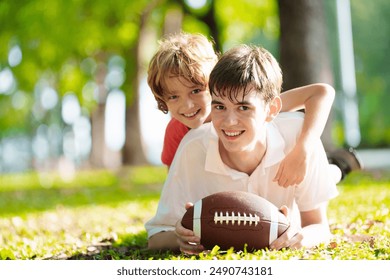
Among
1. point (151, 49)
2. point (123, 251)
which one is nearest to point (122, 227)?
point (123, 251)

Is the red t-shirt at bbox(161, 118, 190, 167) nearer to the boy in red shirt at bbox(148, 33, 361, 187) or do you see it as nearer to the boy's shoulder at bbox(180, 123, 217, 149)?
the boy in red shirt at bbox(148, 33, 361, 187)

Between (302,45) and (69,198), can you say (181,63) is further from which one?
(302,45)

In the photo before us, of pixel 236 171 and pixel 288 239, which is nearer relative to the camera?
pixel 288 239

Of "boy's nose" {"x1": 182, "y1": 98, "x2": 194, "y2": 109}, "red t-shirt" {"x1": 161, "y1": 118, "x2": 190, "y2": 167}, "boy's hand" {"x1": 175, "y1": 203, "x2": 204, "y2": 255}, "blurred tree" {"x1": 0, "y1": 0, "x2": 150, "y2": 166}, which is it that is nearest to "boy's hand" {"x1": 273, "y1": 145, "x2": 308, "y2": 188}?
"boy's hand" {"x1": 175, "y1": 203, "x2": 204, "y2": 255}

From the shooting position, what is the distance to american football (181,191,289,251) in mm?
3348

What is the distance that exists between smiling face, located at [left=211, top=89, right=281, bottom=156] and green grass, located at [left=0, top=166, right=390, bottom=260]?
62 centimetres

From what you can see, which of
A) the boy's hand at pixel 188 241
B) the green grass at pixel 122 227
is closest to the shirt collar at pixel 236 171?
the boy's hand at pixel 188 241

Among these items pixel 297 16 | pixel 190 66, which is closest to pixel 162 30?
pixel 297 16

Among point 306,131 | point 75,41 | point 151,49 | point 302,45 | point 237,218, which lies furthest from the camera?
point 151,49

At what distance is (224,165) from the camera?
3766 mm

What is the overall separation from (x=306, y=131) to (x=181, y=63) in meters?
0.89

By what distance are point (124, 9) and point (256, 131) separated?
31.9 feet

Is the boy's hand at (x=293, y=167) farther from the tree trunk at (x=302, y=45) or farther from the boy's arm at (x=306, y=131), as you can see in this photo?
the tree trunk at (x=302, y=45)

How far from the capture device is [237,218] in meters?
3.34
